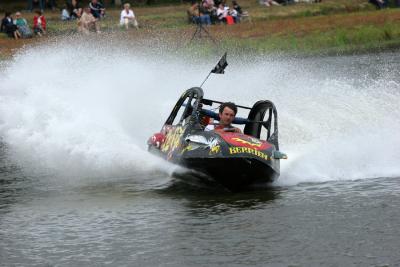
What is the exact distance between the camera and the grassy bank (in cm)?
3988

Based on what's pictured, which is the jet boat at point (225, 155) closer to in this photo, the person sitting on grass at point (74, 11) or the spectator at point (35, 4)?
the person sitting on grass at point (74, 11)

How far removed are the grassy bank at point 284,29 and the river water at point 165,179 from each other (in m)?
9.90

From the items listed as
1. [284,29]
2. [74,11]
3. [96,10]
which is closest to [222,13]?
[284,29]

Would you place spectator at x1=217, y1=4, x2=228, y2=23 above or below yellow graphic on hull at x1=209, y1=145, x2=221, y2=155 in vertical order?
above

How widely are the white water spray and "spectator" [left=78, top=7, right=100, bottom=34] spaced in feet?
26.5

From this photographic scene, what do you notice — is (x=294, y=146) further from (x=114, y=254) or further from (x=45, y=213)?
(x=114, y=254)

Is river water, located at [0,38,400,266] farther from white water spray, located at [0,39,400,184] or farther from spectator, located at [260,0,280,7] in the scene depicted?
spectator, located at [260,0,280,7]

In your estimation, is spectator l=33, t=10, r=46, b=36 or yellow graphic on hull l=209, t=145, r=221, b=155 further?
spectator l=33, t=10, r=46, b=36

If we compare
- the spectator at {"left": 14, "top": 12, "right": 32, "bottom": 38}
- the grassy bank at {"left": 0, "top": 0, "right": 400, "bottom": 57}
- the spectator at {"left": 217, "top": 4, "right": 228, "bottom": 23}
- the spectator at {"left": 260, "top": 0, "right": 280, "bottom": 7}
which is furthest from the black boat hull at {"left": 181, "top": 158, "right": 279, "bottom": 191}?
the spectator at {"left": 260, "top": 0, "right": 280, "bottom": 7}

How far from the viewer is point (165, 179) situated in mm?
17031

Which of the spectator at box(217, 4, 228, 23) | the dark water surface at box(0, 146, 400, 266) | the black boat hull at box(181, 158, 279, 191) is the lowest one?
the dark water surface at box(0, 146, 400, 266)

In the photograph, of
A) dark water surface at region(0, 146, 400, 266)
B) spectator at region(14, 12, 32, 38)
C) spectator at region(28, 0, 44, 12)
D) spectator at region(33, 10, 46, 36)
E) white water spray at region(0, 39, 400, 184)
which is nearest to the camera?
dark water surface at region(0, 146, 400, 266)

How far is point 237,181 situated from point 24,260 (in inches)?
171

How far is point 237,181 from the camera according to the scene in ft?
49.7
